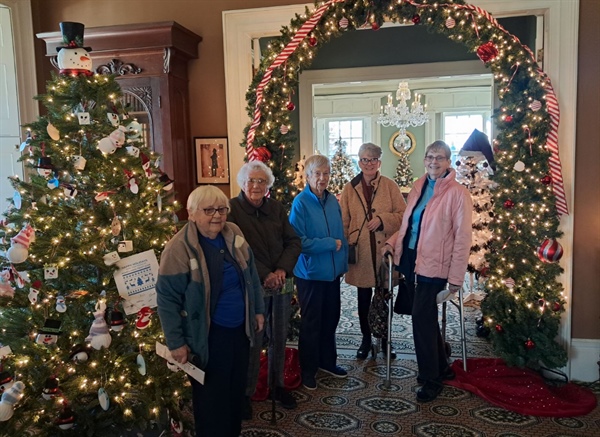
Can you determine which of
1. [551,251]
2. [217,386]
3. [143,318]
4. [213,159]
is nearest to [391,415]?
[217,386]

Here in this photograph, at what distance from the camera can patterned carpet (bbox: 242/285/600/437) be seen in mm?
2773

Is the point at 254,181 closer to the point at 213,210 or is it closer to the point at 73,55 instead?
the point at 213,210

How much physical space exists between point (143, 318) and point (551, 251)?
247cm

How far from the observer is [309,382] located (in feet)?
10.8

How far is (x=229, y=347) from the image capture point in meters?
2.20

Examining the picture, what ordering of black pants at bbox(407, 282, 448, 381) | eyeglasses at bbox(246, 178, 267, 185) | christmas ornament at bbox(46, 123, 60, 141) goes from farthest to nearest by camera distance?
black pants at bbox(407, 282, 448, 381) < eyeglasses at bbox(246, 178, 267, 185) < christmas ornament at bbox(46, 123, 60, 141)

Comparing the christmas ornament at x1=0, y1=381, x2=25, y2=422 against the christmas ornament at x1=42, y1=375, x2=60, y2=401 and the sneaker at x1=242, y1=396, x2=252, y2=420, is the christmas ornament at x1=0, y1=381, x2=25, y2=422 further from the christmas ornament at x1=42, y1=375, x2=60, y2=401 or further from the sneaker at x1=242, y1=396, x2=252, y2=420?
the sneaker at x1=242, y1=396, x2=252, y2=420

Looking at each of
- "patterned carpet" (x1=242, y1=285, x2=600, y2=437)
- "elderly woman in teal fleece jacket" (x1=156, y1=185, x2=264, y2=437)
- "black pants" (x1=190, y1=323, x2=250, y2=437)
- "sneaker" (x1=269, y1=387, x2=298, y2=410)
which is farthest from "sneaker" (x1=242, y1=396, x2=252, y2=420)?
"black pants" (x1=190, y1=323, x2=250, y2=437)

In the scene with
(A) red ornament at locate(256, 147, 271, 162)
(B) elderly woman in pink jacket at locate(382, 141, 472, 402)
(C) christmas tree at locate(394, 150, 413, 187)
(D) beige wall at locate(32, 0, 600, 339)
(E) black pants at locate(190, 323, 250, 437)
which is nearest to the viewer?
(E) black pants at locate(190, 323, 250, 437)

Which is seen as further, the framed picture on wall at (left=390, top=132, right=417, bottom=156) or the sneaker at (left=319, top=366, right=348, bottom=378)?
the framed picture on wall at (left=390, top=132, right=417, bottom=156)

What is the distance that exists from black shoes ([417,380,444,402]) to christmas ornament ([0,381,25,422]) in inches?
87.1

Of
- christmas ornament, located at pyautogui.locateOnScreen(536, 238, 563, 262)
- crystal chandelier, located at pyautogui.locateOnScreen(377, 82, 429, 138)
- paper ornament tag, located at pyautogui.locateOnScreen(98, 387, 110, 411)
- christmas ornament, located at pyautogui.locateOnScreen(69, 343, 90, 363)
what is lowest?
paper ornament tag, located at pyautogui.locateOnScreen(98, 387, 110, 411)

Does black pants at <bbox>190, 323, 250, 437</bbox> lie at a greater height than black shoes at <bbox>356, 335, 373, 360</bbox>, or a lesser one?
greater

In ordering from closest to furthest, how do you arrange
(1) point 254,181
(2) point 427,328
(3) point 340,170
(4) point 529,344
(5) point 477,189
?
(1) point 254,181 → (2) point 427,328 → (4) point 529,344 → (5) point 477,189 → (3) point 340,170
